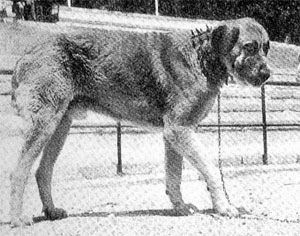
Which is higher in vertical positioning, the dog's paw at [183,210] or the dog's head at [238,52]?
the dog's head at [238,52]

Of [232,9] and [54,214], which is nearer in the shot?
[54,214]

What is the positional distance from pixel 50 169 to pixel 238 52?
1525mm

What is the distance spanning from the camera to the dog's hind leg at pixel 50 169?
388cm

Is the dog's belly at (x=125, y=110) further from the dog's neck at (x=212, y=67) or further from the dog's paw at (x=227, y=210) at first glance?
the dog's paw at (x=227, y=210)

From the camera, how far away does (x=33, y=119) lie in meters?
3.70

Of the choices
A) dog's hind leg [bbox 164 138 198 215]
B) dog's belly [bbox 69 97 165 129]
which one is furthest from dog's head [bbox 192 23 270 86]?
dog's hind leg [bbox 164 138 198 215]

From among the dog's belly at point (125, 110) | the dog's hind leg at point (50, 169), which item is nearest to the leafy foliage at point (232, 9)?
the dog's belly at point (125, 110)

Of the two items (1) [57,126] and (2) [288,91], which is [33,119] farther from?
(2) [288,91]

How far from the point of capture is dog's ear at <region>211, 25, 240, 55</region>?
4.03 metres

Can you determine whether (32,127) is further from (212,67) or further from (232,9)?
(232,9)

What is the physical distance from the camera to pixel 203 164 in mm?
3848

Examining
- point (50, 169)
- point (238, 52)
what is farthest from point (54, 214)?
point (238, 52)

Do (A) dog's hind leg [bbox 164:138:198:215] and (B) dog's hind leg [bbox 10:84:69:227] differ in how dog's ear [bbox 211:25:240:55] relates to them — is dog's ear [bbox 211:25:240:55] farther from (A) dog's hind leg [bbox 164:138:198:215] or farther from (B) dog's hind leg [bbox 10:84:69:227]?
(B) dog's hind leg [bbox 10:84:69:227]

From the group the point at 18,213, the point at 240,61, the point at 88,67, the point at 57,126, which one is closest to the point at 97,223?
the point at 18,213
